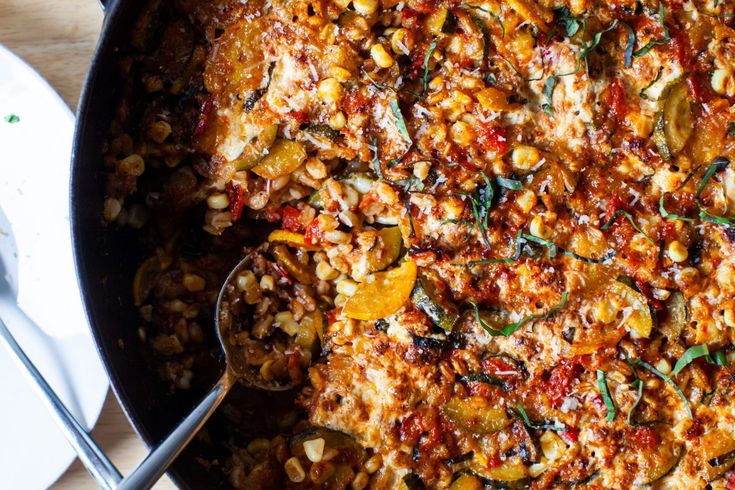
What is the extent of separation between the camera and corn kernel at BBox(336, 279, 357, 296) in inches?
131

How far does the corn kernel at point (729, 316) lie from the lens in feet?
10.4

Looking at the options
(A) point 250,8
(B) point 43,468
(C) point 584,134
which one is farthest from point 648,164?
(B) point 43,468

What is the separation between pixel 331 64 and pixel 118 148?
3.15 feet

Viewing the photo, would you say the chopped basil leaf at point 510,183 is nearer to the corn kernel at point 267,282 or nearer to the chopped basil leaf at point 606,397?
the chopped basil leaf at point 606,397

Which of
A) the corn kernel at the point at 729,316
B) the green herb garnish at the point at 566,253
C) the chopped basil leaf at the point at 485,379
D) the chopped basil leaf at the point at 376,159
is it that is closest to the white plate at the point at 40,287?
the chopped basil leaf at the point at 376,159

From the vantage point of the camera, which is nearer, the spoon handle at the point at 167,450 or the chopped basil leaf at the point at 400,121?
the spoon handle at the point at 167,450

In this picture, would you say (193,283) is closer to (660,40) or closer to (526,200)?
Result: (526,200)

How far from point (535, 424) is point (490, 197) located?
101 centimetres

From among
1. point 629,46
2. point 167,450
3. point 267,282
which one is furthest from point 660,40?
point 167,450

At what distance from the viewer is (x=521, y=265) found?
10.5ft

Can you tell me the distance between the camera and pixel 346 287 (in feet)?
11.0

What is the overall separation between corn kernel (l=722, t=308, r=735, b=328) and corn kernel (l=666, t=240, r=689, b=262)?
29cm

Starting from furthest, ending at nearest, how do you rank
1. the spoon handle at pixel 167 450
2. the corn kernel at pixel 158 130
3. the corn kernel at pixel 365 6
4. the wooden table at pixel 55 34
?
1. the wooden table at pixel 55 34
2. the corn kernel at pixel 158 130
3. the corn kernel at pixel 365 6
4. the spoon handle at pixel 167 450

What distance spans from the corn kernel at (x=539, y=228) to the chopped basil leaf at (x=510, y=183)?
0.50 ft
